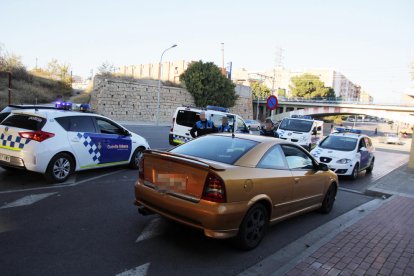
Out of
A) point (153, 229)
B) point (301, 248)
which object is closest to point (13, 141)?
point (153, 229)

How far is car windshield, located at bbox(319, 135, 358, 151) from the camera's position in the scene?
12.2 m

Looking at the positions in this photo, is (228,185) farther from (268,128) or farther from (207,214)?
(268,128)

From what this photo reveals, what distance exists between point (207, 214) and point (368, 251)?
7.98 feet

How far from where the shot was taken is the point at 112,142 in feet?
28.7

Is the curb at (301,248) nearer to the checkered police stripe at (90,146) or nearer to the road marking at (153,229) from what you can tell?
the road marking at (153,229)

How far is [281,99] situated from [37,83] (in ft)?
189

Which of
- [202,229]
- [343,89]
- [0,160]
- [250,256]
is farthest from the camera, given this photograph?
[343,89]

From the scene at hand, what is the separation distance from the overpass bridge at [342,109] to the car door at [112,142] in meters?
50.0

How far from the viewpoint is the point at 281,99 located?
8662 centimetres

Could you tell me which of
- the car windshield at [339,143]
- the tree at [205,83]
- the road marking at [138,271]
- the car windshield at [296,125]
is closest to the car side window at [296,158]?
the road marking at [138,271]

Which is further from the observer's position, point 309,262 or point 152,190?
point 152,190

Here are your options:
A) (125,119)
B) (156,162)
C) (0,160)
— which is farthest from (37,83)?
(156,162)

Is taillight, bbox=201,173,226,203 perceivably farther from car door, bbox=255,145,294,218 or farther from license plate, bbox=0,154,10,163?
license plate, bbox=0,154,10,163

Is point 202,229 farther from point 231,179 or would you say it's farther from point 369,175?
point 369,175
